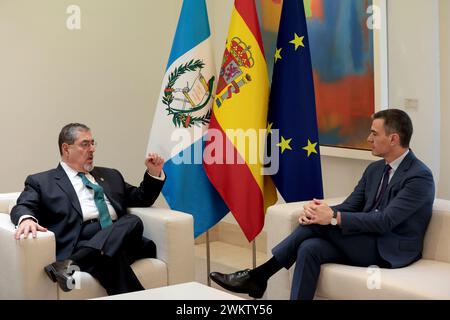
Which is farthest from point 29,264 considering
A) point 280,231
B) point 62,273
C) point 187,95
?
point 187,95

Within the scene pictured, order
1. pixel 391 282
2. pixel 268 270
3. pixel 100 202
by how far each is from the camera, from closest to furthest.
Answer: pixel 391 282
pixel 268 270
pixel 100 202

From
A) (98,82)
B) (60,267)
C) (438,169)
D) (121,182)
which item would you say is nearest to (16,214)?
(60,267)

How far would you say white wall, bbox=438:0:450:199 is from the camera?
4.26 metres

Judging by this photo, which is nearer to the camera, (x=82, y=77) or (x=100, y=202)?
(x=100, y=202)

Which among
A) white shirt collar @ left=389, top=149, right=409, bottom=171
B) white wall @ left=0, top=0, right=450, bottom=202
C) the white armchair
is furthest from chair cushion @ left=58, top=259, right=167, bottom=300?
white wall @ left=0, top=0, right=450, bottom=202

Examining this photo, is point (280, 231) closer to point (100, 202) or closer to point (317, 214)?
point (317, 214)

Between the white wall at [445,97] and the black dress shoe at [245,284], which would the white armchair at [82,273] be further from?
the white wall at [445,97]

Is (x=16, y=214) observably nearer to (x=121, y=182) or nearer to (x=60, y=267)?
(x=60, y=267)

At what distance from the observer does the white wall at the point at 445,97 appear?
4258 millimetres

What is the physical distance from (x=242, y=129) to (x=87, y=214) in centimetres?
113

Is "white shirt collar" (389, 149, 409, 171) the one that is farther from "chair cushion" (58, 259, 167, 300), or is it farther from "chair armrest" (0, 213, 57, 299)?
"chair armrest" (0, 213, 57, 299)

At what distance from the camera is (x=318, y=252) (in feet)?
12.1

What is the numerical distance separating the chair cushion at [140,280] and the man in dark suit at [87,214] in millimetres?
43

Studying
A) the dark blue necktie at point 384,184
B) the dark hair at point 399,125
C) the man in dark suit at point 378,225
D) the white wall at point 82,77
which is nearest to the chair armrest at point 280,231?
the man in dark suit at point 378,225
